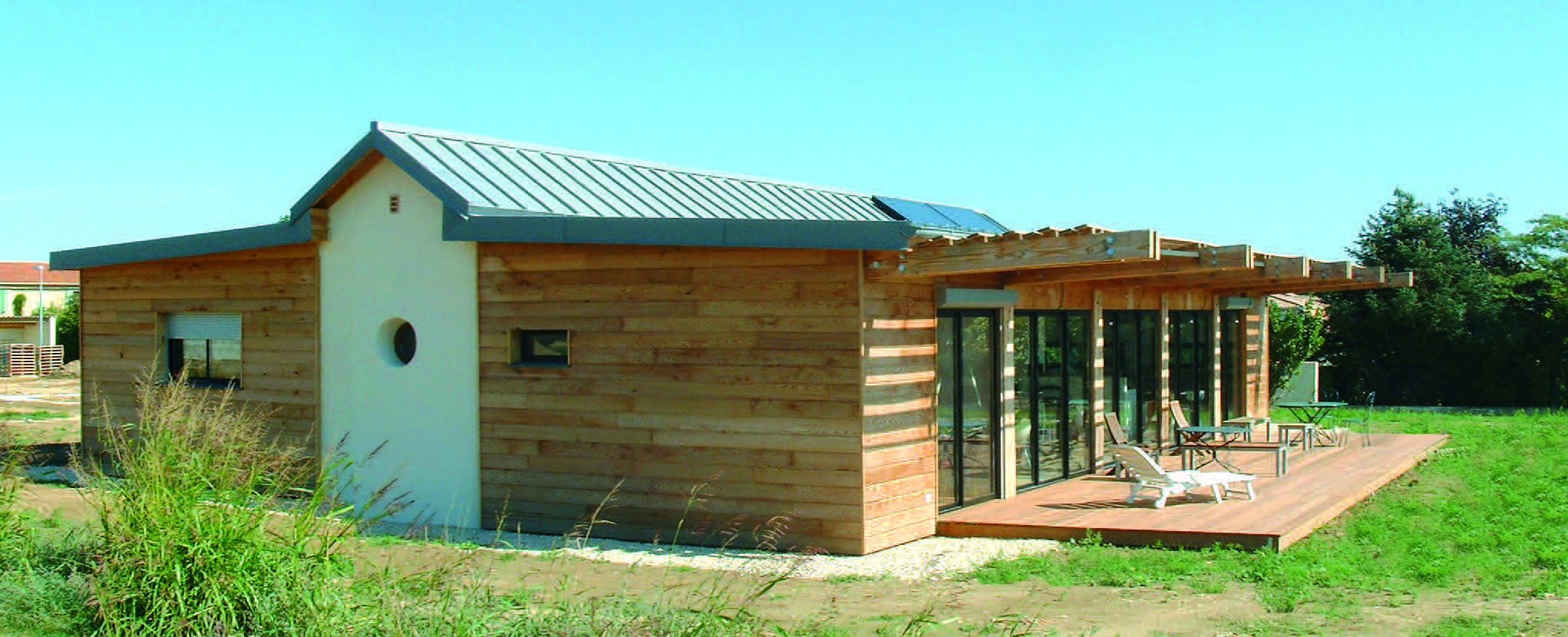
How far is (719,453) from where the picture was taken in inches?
398

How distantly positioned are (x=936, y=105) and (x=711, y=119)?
5453 mm

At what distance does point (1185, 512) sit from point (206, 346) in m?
10.3

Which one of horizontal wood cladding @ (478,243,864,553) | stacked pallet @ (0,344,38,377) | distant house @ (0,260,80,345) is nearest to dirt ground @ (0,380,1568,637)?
horizontal wood cladding @ (478,243,864,553)

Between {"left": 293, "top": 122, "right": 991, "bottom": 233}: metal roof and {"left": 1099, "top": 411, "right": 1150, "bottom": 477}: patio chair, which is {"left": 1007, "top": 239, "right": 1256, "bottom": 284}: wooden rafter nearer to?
{"left": 1099, "top": 411, "right": 1150, "bottom": 477}: patio chair

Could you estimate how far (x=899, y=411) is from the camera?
1000 centimetres

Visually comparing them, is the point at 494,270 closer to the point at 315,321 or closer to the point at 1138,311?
the point at 315,321

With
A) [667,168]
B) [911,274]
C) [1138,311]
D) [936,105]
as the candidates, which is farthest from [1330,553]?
[936,105]

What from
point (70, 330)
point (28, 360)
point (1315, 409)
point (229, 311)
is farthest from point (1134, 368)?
point (70, 330)

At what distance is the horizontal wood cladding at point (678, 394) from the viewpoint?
9.64 m

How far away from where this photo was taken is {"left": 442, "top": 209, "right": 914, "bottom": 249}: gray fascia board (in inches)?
356

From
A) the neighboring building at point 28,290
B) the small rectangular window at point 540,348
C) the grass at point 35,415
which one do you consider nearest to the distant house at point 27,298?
the neighboring building at point 28,290

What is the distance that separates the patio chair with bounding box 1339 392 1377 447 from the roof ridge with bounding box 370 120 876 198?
736cm

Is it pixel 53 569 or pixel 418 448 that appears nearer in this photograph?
pixel 53 569

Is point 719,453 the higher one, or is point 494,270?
point 494,270
